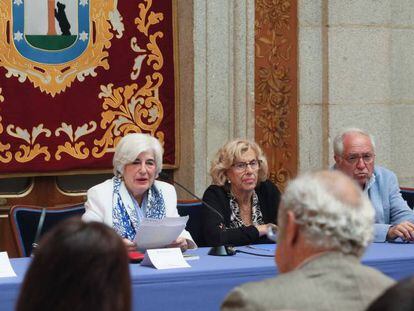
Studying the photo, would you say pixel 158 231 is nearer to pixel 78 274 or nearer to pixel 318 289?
pixel 318 289

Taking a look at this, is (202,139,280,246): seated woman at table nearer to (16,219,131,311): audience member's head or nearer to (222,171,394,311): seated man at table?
(222,171,394,311): seated man at table

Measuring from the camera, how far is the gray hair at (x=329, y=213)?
2424 millimetres

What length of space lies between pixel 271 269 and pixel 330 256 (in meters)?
1.63

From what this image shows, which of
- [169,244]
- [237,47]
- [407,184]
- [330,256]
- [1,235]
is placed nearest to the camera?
[330,256]

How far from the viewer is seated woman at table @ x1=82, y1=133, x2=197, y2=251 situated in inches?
186

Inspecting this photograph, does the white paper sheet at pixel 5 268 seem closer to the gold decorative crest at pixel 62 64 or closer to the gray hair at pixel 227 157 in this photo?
the gray hair at pixel 227 157

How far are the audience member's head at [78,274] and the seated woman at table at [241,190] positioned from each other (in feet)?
10.1

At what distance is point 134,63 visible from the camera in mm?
6113

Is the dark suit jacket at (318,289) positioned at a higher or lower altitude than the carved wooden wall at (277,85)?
lower

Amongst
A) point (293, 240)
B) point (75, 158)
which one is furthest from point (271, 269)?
point (75, 158)

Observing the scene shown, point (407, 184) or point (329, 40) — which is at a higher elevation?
point (329, 40)

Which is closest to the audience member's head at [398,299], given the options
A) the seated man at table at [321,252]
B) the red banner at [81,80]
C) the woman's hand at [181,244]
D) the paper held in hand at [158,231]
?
the seated man at table at [321,252]

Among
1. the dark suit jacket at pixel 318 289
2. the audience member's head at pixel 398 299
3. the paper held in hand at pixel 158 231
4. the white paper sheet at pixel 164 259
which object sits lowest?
the white paper sheet at pixel 164 259

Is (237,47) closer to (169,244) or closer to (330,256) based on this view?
(169,244)
